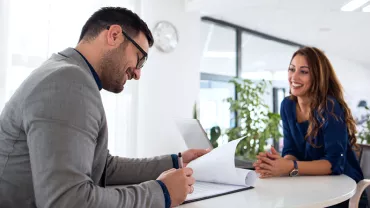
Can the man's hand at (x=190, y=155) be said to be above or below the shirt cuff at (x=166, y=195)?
below

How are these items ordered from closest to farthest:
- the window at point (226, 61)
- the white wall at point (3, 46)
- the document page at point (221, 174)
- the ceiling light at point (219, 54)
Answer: the document page at point (221, 174), the white wall at point (3, 46), the window at point (226, 61), the ceiling light at point (219, 54)

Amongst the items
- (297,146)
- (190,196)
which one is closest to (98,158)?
(190,196)

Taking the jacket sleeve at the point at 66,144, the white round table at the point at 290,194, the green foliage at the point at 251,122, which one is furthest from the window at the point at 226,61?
Answer: the jacket sleeve at the point at 66,144

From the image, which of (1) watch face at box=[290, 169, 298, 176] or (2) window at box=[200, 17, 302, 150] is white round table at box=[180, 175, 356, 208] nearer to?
(1) watch face at box=[290, 169, 298, 176]

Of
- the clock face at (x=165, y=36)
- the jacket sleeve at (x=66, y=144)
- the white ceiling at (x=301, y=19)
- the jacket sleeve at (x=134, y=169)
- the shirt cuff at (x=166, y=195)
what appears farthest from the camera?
the white ceiling at (x=301, y=19)

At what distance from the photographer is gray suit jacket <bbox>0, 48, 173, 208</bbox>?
28.0 inches

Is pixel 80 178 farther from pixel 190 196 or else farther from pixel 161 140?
pixel 161 140

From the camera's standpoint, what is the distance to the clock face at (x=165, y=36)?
3.81 meters

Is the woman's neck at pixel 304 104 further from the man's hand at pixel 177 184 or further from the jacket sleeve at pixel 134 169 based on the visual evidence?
the man's hand at pixel 177 184

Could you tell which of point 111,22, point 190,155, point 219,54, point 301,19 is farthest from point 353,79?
point 111,22

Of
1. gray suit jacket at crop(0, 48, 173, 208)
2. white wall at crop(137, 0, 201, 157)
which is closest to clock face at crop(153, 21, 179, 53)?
white wall at crop(137, 0, 201, 157)

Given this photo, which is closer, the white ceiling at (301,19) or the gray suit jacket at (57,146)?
the gray suit jacket at (57,146)

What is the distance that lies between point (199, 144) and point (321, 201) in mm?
821

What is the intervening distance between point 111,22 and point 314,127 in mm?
1247
